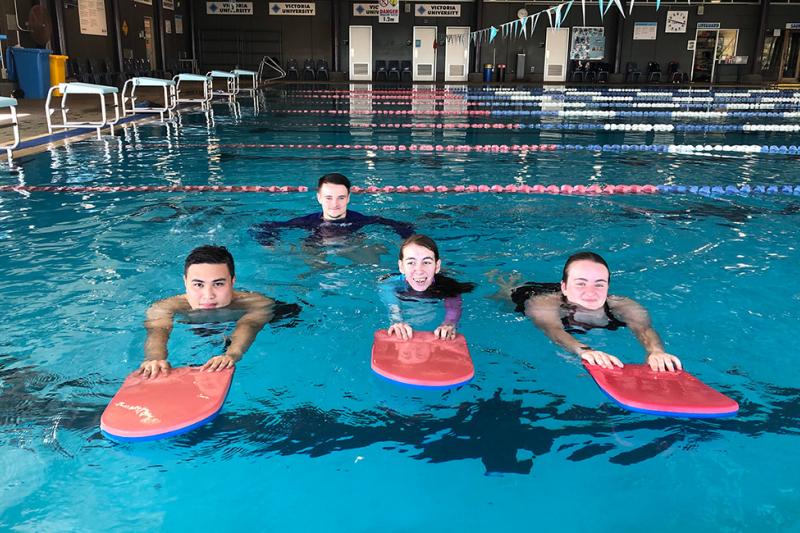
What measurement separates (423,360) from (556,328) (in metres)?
0.80

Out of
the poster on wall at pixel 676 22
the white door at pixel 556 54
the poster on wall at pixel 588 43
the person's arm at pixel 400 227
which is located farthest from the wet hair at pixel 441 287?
the poster on wall at pixel 676 22

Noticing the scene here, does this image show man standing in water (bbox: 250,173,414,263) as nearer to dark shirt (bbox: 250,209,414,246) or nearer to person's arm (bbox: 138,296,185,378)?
dark shirt (bbox: 250,209,414,246)

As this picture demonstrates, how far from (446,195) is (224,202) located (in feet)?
7.22

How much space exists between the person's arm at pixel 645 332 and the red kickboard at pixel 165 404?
1.80 meters

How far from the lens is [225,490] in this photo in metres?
2.27

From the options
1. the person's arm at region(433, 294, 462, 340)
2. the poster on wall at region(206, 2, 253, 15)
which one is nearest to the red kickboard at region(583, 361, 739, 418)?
the person's arm at region(433, 294, 462, 340)

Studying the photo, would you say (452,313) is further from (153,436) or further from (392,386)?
(153,436)

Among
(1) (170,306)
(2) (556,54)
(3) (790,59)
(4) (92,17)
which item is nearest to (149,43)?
(4) (92,17)

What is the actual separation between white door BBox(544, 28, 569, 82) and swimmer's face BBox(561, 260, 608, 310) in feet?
96.1

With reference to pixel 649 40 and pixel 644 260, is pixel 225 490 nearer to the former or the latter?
pixel 644 260

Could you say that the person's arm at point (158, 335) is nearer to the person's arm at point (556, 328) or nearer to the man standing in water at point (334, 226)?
the man standing in water at point (334, 226)

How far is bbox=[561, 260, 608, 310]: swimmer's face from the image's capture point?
10.8 ft

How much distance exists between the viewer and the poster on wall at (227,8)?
30.0m

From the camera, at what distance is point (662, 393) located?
105 inches
